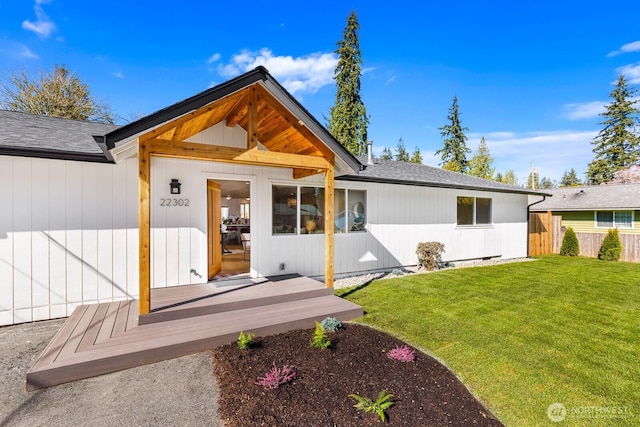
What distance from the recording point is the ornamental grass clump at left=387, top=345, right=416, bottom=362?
3.39 metres

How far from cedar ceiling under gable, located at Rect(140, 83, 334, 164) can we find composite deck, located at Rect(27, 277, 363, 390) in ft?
8.82

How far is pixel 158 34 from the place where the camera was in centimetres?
1207

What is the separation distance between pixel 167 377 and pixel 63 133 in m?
5.38

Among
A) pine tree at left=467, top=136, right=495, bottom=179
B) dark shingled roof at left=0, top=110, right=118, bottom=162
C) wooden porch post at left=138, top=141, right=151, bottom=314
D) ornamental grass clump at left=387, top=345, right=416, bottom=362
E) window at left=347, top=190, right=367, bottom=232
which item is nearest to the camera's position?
ornamental grass clump at left=387, top=345, right=416, bottom=362

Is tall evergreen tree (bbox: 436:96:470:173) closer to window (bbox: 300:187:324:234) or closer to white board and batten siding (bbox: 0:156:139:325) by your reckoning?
window (bbox: 300:187:324:234)

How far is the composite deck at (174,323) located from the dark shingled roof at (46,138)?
2595 mm

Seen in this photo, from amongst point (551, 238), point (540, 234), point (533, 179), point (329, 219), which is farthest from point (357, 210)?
point (533, 179)

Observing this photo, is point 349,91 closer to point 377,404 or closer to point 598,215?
point 598,215

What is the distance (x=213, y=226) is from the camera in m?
6.43

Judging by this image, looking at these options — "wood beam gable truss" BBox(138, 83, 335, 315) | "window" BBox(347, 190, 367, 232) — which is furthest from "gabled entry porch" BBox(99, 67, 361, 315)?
"window" BBox(347, 190, 367, 232)

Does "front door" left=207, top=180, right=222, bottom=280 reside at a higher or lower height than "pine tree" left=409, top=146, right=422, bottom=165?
lower

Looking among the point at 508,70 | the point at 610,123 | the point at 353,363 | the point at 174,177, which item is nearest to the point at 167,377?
the point at 353,363

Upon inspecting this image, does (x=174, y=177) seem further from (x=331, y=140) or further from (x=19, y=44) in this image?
(x=19, y=44)

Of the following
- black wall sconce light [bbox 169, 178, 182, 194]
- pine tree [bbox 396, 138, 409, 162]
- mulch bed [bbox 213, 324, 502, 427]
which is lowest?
mulch bed [bbox 213, 324, 502, 427]
